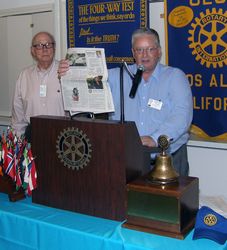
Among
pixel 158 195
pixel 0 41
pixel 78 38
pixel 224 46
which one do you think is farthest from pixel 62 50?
pixel 158 195

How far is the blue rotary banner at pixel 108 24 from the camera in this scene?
310 cm

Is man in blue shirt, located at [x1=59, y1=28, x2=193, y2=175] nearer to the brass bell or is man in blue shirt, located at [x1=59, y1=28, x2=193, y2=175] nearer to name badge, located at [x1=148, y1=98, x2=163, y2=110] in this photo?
name badge, located at [x1=148, y1=98, x2=163, y2=110]

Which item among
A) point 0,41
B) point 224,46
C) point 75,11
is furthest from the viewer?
point 0,41

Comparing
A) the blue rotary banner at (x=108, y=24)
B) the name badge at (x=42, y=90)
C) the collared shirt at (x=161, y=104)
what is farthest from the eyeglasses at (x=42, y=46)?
the blue rotary banner at (x=108, y=24)

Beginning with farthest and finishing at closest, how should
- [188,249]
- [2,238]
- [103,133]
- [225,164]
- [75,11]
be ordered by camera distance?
[75,11] → [225,164] → [2,238] → [103,133] → [188,249]

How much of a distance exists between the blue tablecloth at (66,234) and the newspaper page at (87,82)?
436 mm

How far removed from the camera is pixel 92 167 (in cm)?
147

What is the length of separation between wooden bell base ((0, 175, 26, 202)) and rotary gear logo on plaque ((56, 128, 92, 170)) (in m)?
0.28

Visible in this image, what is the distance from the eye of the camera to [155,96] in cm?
209

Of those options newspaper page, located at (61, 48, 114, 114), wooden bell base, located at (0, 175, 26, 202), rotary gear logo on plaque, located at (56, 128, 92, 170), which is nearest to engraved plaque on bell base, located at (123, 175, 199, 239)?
rotary gear logo on plaque, located at (56, 128, 92, 170)

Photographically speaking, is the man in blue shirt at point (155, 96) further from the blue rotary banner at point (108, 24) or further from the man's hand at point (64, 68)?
the blue rotary banner at point (108, 24)

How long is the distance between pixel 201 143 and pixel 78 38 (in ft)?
4.65

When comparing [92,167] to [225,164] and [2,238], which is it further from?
[225,164]

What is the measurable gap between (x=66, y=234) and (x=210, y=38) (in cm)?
189
